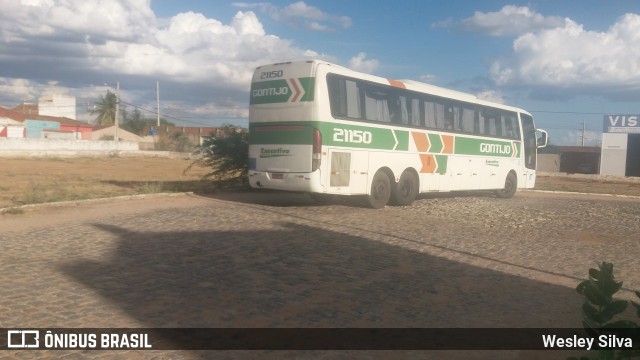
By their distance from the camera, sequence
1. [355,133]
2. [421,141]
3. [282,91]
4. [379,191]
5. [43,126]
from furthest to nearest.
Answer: [43,126] → [421,141] → [379,191] → [355,133] → [282,91]

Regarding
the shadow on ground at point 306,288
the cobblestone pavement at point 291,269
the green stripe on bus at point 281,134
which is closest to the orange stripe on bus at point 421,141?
the cobblestone pavement at point 291,269

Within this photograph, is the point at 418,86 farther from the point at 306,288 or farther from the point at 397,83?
the point at 306,288

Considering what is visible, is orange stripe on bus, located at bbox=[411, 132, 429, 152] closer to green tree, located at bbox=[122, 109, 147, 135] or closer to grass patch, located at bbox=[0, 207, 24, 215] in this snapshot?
grass patch, located at bbox=[0, 207, 24, 215]

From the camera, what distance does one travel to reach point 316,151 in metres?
13.9

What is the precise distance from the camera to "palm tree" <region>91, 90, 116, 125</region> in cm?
9031

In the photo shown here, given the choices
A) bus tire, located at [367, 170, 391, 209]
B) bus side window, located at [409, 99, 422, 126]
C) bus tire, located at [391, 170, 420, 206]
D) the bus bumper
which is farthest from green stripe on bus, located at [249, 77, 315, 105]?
bus tire, located at [391, 170, 420, 206]

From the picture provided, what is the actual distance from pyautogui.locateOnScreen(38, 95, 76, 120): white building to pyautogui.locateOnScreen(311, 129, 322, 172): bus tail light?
9460 centimetres

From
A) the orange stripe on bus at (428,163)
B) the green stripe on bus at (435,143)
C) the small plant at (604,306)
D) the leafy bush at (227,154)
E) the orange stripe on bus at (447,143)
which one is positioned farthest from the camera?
the leafy bush at (227,154)

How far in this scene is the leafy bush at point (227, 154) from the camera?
2055 cm

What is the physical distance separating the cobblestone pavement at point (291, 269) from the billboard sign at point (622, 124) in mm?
45137

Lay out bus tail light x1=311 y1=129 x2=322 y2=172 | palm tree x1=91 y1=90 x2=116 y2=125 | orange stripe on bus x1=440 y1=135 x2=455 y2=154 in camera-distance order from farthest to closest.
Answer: palm tree x1=91 y1=90 x2=116 y2=125
orange stripe on bus x1=440 y1=135 x2=455 y2=154
bus tail light x1=311 y1=129 x2=322 y2=172

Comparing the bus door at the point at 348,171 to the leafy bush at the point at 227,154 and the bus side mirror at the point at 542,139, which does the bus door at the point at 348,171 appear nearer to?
the leafy bush at the point at 227,154

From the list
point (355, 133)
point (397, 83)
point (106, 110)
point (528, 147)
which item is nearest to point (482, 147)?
point (528, 147)

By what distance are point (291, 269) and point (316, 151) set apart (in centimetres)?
619
